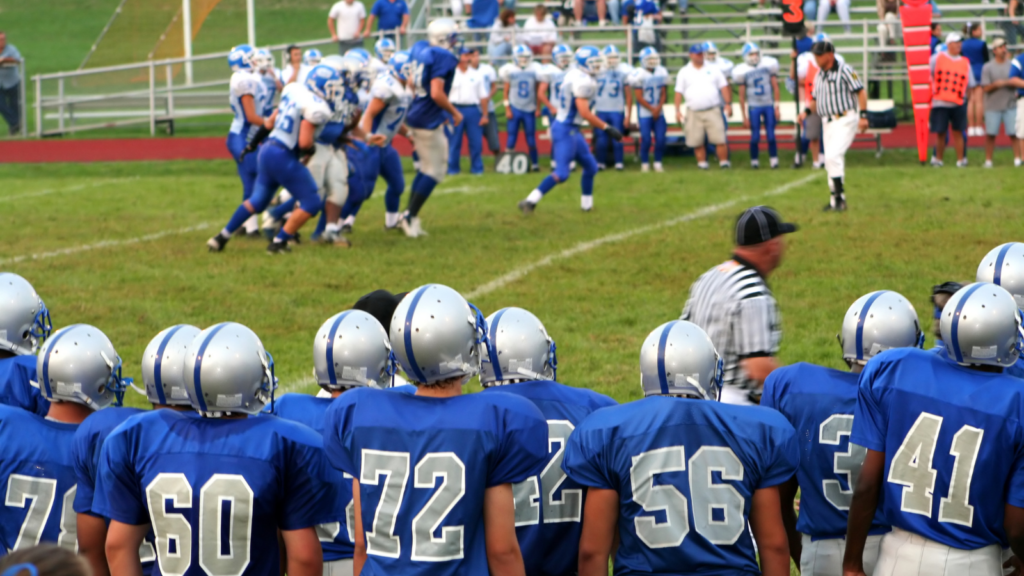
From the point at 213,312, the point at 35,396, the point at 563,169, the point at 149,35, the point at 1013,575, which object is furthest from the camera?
the point at 149,35

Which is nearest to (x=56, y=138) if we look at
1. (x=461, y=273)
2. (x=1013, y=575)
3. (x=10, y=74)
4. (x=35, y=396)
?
(x=10, y=74)

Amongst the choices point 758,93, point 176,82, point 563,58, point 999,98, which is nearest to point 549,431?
point 563,58

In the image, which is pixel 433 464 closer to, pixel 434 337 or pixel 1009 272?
pixel 434 337

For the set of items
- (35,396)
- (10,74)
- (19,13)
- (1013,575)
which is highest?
(19,13)

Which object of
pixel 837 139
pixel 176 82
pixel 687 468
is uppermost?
pixel 176 82

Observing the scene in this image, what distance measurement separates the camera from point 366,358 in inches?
153

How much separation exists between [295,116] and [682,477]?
329 inches

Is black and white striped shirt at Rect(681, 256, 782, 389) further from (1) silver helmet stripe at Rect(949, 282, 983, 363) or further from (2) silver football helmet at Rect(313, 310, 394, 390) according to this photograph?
(2) silver football helmet at Rect(313, 310, 394, 390)

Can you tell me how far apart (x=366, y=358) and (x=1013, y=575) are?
6.79ft

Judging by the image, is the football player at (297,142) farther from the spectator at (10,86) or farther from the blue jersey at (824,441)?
the spectator at (10,86)

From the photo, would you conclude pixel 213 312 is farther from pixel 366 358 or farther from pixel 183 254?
pixel 366 358

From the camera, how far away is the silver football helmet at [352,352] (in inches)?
153

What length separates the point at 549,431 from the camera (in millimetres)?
3736

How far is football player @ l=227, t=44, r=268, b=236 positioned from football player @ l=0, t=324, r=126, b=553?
28.5ft
